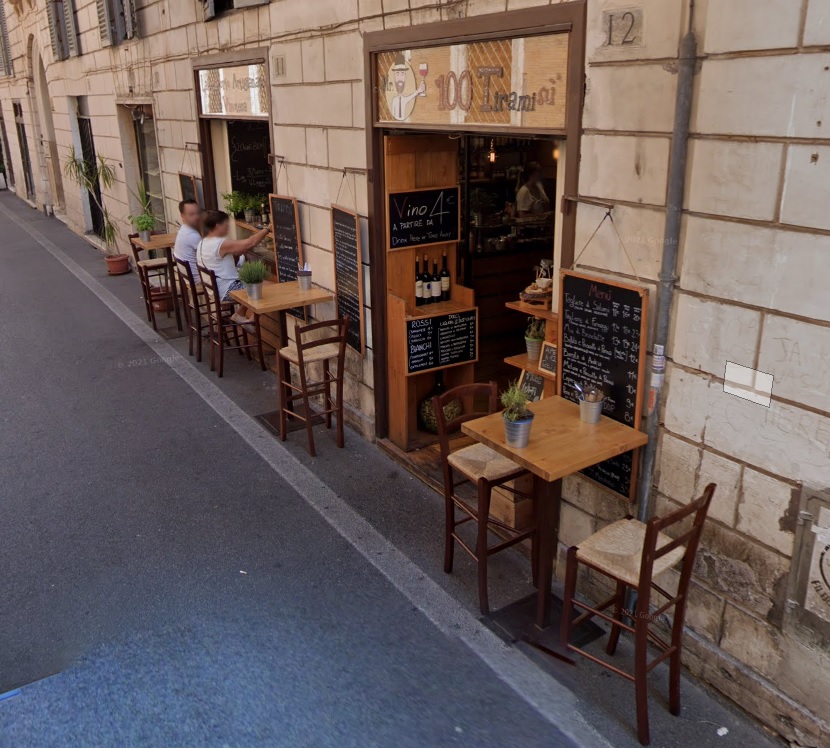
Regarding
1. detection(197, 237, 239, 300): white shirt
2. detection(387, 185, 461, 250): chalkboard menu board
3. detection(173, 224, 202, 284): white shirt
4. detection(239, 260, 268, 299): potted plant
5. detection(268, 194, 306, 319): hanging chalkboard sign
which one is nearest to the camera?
detection(387, 185, 461, 250): chalkboard menu board

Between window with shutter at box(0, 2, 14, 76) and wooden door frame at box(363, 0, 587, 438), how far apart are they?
1987 centimetres

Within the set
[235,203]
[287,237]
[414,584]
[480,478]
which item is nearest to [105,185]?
[235,203]

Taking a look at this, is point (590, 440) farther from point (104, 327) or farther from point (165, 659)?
point (104, 327)

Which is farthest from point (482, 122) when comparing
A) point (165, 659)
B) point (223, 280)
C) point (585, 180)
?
point (223, 280)

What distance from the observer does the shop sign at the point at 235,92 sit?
7.45 metres

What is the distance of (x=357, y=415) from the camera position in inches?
267

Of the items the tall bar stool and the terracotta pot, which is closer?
the tall bar stool

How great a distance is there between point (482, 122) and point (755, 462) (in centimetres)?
247

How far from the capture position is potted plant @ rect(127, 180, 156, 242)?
33.0 ft

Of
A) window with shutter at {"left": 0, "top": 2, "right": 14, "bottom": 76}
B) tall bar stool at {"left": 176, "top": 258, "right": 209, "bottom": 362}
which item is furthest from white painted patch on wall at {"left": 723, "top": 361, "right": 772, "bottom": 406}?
window with shutter at {"left": 0, "top": 2, "right": 14, "bottom": 76}

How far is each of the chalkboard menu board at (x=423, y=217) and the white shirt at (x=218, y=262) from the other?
115 inches

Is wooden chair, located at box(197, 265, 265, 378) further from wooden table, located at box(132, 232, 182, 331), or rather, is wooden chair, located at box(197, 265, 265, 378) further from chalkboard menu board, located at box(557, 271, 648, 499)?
chalkboard menu board, located at box(557, 271, 648, 499)

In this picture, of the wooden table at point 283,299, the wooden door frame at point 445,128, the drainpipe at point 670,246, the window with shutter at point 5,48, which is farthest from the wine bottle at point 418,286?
the window with shutter at point 5,48

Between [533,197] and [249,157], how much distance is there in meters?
3.41
